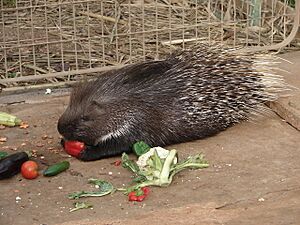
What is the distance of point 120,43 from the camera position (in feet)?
19.0

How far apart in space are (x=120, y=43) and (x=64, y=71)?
1.99 ft

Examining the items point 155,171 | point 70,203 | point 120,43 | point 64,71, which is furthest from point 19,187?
point 120,43

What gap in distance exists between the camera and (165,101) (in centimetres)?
435

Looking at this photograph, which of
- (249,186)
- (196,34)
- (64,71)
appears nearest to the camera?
(249,186)

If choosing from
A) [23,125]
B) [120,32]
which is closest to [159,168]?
[23,125]

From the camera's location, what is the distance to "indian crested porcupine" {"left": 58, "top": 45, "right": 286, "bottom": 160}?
425 centimetres

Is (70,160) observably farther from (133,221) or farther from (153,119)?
(133,221)

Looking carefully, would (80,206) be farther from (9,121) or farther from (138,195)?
(9,121)

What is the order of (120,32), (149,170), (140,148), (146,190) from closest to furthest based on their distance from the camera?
(146,190) < (149,170) < (140,148) < (120,32)

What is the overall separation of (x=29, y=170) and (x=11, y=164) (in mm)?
99

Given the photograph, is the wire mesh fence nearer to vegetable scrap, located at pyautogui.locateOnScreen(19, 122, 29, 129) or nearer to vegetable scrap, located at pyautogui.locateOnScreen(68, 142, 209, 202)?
vegetable scrap, located at pyautogui.locateOnScreen(19, 122, 29, 129)

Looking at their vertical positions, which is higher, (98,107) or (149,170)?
(98,107)

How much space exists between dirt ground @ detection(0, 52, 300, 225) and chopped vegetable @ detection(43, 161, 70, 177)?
0.03m

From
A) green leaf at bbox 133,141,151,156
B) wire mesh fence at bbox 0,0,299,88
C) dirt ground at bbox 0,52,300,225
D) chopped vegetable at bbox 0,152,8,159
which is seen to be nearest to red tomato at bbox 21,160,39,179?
dirt ground at bbox 0,52,300,225
